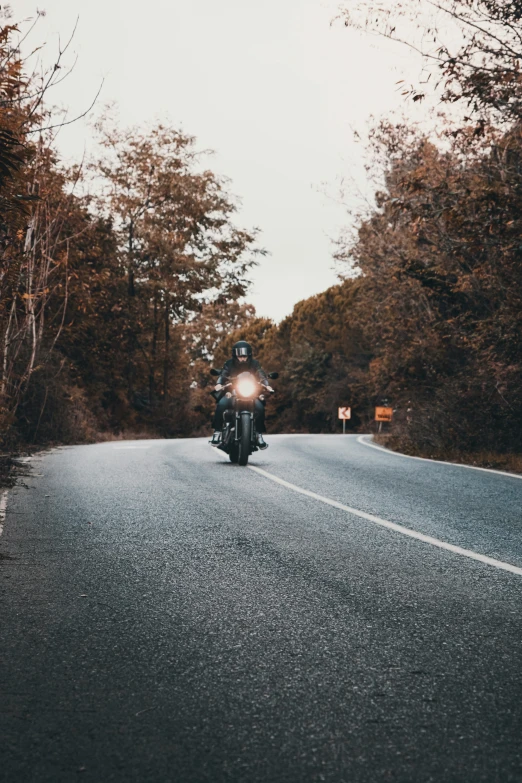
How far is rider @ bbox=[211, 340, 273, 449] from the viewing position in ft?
49.0

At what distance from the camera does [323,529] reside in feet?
27.2

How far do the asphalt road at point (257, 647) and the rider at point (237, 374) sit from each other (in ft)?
17.8

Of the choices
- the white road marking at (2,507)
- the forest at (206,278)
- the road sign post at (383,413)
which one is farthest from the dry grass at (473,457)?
the road sign post at (383,413)

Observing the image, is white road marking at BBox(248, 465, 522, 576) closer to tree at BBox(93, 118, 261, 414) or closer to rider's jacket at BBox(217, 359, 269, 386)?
rider's jacket at BBox(217, 359, 269, 386)

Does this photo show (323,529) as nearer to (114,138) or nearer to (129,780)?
(129,780)

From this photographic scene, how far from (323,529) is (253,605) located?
2997 millimetres

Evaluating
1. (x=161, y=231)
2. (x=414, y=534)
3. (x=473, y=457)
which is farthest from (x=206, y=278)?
(x=414, y=534)

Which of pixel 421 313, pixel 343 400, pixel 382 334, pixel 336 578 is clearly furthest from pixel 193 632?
pixel 343 400

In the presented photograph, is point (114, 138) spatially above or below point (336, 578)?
above

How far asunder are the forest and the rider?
127 inches

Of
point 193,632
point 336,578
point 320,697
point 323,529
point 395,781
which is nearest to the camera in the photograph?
point 395,781

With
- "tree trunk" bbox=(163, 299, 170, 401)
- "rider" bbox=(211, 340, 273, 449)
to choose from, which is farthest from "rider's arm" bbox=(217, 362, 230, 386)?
"tree trunk" bbox=(163, 299, 170, 401)

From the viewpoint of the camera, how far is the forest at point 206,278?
13.3 meters

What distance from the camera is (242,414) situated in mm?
14641
